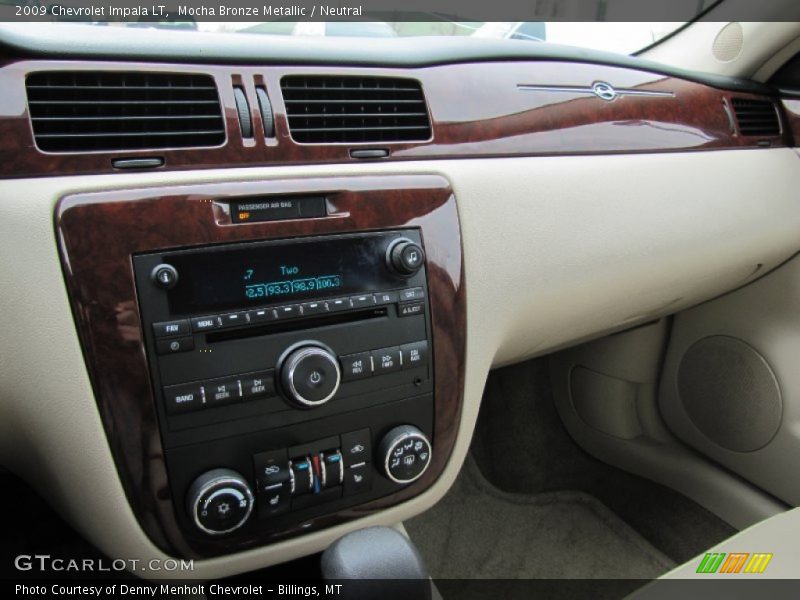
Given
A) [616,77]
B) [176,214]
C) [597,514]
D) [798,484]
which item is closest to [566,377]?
[597,514]

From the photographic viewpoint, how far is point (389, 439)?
927 millimetres

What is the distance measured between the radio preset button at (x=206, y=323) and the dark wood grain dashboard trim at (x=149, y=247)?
6 centimetres

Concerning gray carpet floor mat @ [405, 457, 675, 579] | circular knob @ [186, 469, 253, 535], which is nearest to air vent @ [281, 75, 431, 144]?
circular knob @ [186, 469, 253, 535]

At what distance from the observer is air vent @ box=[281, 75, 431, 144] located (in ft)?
2.93

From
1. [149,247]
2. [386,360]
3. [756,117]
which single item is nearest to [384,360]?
[386,360]

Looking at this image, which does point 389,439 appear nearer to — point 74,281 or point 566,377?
point 74,281

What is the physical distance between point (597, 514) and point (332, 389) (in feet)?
4.20

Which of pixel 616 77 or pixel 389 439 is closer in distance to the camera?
pixel 389 439

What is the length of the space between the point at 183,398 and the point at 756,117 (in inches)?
51.8

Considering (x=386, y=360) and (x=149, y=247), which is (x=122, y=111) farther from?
(x=386, y=360)

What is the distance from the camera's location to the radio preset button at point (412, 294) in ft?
3.04

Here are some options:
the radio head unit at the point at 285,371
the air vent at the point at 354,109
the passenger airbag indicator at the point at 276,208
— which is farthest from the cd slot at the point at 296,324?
the air vent at the point at 354,109

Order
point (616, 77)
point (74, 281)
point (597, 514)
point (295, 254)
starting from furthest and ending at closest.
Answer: point (597, 514)
point (616, 77)
point (295, 254)
point (74, 281)

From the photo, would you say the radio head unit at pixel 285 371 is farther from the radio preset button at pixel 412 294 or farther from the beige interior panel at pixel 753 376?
the beige interior panel at pixel 753 376
